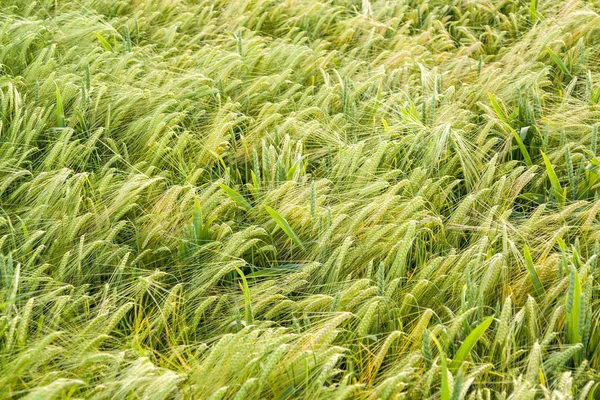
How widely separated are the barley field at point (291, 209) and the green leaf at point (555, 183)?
2 cm

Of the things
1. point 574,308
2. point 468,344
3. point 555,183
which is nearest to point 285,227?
point 468,344

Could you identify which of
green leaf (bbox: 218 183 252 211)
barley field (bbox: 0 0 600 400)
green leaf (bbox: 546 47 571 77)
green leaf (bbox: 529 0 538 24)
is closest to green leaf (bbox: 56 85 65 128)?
barley field (bbox: 0 0 600 400)

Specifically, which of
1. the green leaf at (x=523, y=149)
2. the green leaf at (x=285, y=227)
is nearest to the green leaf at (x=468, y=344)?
the green leaf at (x=285, y=227)

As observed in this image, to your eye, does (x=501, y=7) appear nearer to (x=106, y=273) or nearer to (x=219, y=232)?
(x=219, y=232)

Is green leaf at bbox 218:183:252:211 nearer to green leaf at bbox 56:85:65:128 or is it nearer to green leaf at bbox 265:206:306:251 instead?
green leaf at bbox 265:206:306:251

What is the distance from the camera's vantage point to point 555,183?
2436mm

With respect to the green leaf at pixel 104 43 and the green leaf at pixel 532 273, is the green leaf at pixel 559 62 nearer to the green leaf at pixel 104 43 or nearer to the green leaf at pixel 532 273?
the green leaf at pixel 532 273

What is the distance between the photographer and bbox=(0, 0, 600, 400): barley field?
1.71 m

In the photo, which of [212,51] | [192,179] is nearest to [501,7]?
[212,51]

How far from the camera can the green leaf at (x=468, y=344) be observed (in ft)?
5.56

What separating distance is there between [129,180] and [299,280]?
26.8 inches

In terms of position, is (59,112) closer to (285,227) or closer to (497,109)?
(285,227)

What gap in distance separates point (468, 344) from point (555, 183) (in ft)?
3.06

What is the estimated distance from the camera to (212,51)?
317 cm
